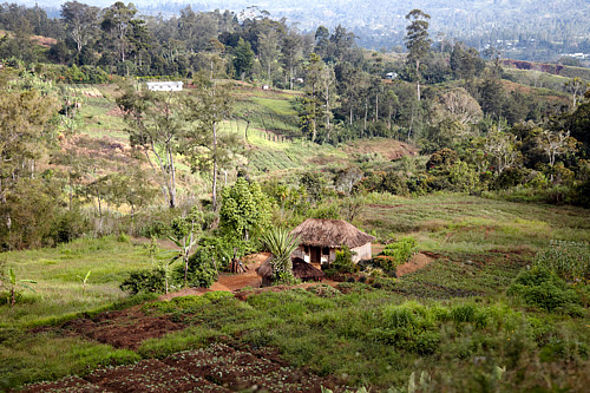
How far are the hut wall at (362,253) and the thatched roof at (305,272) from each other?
2334 mm

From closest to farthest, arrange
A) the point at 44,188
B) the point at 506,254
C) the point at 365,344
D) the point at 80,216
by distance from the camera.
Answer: the point at 365,344, the point at 506,254, the point at 44,188, the point at 80,216

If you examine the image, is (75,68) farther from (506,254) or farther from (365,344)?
(365,344)

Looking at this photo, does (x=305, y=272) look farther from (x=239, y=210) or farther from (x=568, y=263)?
(x=568, y=263)

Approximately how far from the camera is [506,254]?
19422 mm

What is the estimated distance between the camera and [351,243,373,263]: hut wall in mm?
18281

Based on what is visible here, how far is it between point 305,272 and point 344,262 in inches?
65.3

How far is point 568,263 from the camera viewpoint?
14.2 m

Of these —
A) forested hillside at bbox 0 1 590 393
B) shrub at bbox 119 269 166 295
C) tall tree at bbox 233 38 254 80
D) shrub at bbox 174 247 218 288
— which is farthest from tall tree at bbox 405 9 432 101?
shrub at bbox 119 269 166 295

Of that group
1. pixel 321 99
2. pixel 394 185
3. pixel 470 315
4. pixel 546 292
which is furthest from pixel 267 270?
pixel 321 99

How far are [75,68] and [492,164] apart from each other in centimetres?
4953

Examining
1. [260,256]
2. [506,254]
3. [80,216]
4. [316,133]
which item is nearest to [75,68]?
[316,133]

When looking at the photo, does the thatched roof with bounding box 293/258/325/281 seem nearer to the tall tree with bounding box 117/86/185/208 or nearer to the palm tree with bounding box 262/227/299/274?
the palm tree with bounding box 262/227/299/274

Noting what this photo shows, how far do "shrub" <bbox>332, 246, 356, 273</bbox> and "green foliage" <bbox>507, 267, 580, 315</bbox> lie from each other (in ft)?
18.7

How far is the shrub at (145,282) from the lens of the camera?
13.0 metres
